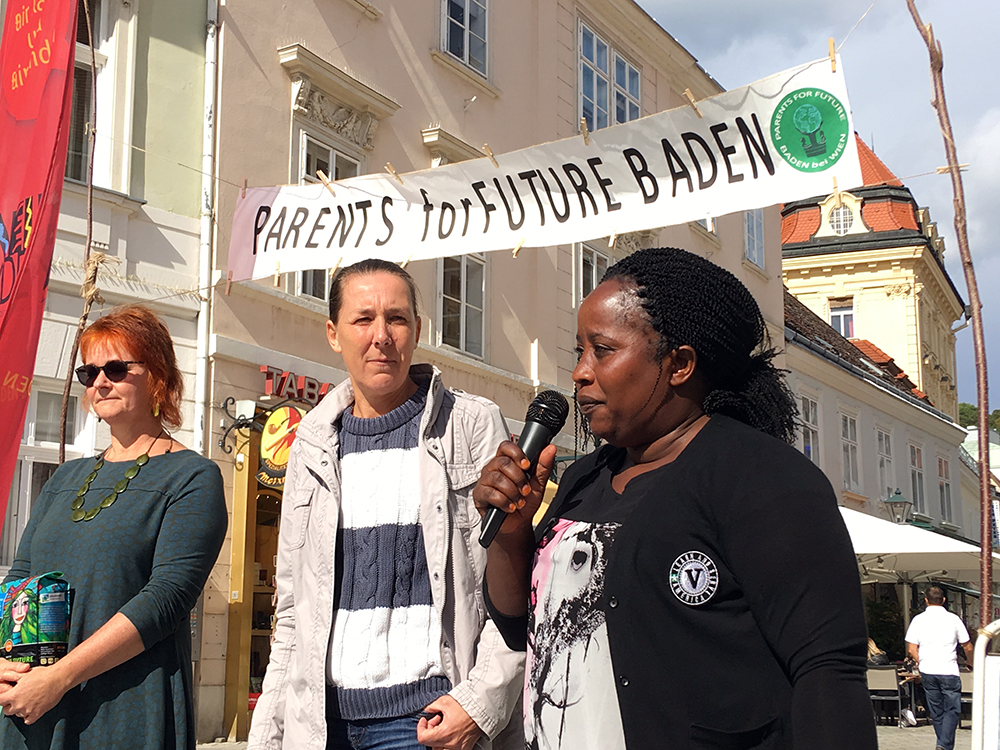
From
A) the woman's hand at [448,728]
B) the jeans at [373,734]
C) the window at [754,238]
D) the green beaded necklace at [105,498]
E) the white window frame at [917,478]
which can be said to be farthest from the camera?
the white window frame at [917,478]

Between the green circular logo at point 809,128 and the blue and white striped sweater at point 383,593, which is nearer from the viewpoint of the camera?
the blue and white striped sweater at point 383,593

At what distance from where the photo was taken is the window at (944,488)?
3594cm

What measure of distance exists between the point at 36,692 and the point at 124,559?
15.9 inches

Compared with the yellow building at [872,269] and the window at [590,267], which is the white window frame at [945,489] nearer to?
the yellow building at [872,269]

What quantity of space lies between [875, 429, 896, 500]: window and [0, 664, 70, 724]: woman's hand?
29.1 metres

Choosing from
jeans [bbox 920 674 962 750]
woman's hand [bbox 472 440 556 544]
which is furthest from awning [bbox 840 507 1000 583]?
woman's hand [bbox 472 440 556 544]

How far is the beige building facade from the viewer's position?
1111 centimetres

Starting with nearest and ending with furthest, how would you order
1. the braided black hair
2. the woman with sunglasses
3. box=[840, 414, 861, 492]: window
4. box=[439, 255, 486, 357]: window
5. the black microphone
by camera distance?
the braided black hair
the black microphone
the woman with sunglasses
box=[439, 255, 486, 357]: window
box=[840, 414, 861, 492]: window

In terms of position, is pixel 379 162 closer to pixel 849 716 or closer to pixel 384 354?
pixel 384 354

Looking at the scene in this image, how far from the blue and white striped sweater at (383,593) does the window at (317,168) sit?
921 cm

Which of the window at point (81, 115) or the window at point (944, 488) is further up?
the window at point (81, 115)

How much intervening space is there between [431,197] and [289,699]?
5120 millimetres

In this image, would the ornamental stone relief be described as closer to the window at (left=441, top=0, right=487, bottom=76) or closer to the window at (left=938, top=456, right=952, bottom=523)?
the window at (left=441, top=0, right=487, bottom=76)

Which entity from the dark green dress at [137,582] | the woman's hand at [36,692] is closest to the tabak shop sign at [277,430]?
the dark green dress at [137,582]
